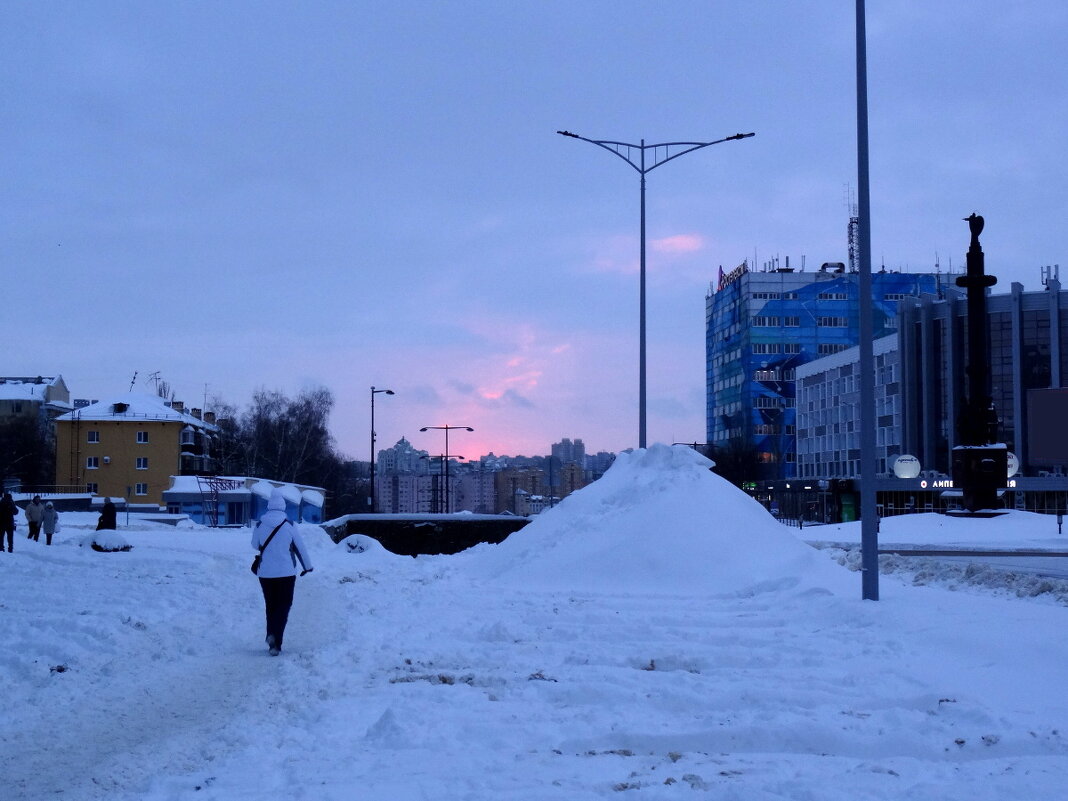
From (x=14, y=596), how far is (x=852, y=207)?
414ft

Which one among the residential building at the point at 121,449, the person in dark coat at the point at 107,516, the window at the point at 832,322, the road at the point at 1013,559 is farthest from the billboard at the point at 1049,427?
the window at the point at 832,322

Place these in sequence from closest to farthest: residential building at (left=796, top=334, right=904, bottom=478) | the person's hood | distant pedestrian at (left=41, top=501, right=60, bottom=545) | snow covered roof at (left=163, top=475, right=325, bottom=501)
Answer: the person's hood
distant pedestrian at (left=41, top=501, right=60, bottom=545)
snow covered roof at (left=163, top=475, right=325, bottom=501)
residential building at (left=796, top=334, right=904, bottom=478)

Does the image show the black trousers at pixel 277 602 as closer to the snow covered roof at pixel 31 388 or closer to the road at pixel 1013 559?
the road at pixel 1013 559

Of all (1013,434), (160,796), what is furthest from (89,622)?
(1013,434)

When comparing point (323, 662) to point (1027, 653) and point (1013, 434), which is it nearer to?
point (1027, 653)

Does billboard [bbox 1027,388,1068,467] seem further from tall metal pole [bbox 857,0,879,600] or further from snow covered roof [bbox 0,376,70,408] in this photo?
snow covered roof [bbox 0,376,70,408]

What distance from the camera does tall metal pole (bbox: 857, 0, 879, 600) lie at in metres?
14.1

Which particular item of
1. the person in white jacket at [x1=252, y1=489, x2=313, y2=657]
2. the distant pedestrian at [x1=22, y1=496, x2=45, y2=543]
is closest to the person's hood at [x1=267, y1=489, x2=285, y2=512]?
the person in white jacket at [x1=252, y1=489, x2=313, y2=657]

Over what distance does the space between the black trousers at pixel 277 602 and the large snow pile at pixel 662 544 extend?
714 cm

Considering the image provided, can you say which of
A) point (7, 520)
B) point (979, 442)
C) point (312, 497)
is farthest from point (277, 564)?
point (312, 497)

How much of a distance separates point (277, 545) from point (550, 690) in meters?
4.20

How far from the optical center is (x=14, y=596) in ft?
49.9

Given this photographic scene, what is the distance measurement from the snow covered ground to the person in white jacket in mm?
375

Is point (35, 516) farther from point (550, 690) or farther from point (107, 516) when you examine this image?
point (550, 690)
